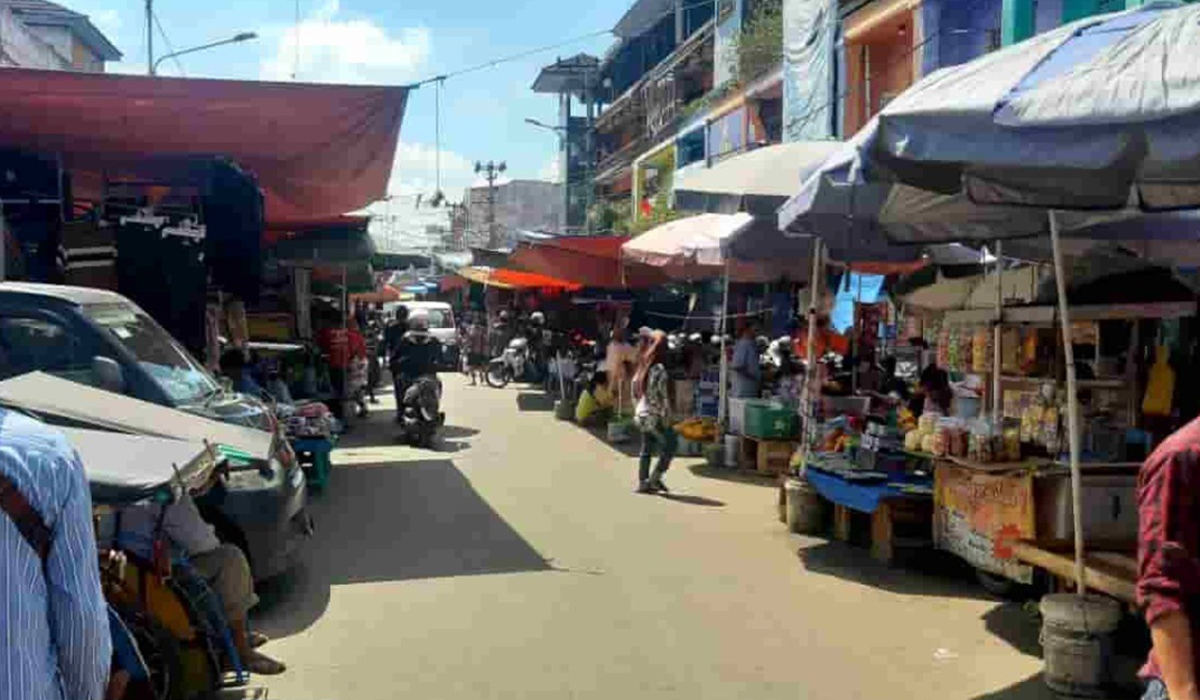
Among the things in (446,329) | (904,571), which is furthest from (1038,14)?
(446,329)

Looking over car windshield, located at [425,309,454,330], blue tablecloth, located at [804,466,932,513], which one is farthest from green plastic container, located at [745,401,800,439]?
car windshield, located at [425,309,454,330]

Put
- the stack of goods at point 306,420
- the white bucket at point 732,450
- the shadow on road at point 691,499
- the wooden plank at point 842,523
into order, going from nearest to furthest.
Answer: the wooden plank at point 842,523
the shadow on road at point 691,499
the stack of goods at point 306,420
the white bucket at point 732,450

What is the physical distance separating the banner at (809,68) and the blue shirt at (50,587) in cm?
2109

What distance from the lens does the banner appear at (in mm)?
22766

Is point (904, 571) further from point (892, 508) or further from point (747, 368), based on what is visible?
point (747, 368)

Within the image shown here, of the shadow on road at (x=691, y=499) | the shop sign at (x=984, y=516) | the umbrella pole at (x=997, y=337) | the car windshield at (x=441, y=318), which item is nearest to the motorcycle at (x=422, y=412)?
the shadow on road at (x=691, y=499)

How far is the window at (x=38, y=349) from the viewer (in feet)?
22.5

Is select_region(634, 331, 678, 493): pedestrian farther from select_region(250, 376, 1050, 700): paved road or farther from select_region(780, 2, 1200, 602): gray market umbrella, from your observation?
select_region(780, 2, 1200, 602): gray market umbrella

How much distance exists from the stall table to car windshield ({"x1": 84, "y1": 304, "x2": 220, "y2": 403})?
4.70 m

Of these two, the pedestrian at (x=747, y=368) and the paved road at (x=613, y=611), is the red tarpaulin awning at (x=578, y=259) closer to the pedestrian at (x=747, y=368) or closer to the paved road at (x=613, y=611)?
the pedestrian at (x=747, y=368)

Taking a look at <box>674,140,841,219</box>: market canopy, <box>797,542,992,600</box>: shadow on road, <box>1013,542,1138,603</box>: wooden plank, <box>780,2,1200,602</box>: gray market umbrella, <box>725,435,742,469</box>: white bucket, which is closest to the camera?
<box>780,2,1200,602</box>: gray market umbrella

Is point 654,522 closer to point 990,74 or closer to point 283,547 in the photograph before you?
point 283,547

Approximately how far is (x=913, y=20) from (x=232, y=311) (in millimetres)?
13375

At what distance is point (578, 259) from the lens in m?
17.6
